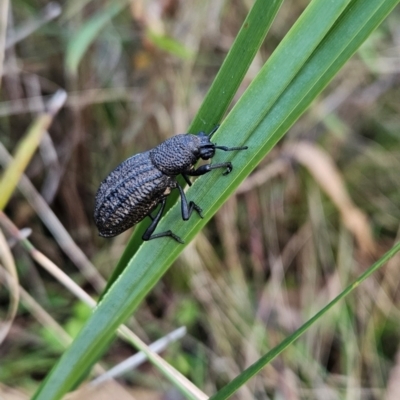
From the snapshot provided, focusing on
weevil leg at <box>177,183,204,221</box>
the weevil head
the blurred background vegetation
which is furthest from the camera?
the blurred background vegetation

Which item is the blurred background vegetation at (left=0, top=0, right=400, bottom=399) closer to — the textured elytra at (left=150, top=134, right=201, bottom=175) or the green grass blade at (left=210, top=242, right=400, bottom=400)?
the textured elytra at (left=150, top=134, right=201, bottom=175)

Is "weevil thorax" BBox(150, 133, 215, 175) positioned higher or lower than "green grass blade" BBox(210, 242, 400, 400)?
higher

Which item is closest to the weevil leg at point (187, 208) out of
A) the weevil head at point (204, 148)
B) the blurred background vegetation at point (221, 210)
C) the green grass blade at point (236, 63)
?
the green grass blade at point (236, 63)

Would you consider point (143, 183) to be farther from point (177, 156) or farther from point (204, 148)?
point (204, 148)

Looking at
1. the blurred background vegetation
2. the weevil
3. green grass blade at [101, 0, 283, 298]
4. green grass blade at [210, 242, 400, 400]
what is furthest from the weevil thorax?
the blurred background vegetation

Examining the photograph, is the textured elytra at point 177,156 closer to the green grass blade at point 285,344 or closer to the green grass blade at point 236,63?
the green grass blade at point 236,63

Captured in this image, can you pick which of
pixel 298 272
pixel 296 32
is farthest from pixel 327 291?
pixel 296 32
